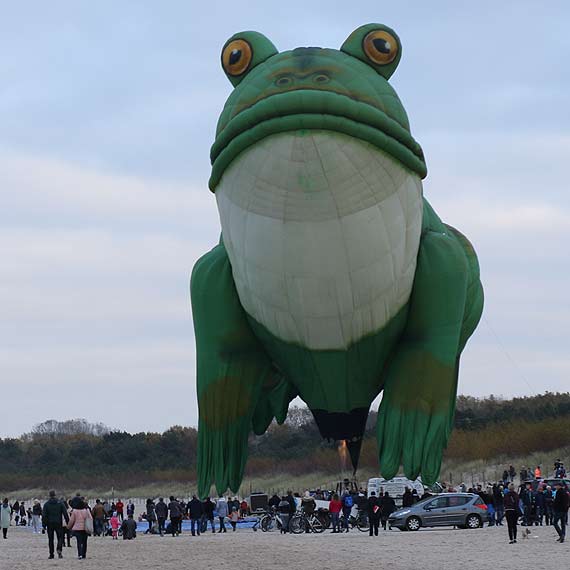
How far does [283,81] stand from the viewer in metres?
9.90

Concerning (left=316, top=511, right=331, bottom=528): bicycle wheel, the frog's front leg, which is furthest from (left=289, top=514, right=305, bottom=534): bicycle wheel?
the frog's front leg

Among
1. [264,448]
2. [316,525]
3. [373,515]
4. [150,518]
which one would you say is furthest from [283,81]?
[264,448]

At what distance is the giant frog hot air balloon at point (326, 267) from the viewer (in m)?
9.78

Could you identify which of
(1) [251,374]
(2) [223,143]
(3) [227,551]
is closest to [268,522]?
(3) [227,551]

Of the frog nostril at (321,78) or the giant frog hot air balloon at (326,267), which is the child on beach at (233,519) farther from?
the frog nostril at (321,78)

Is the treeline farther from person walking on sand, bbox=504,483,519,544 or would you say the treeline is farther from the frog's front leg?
the frog's front leg

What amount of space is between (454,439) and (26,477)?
3430cm

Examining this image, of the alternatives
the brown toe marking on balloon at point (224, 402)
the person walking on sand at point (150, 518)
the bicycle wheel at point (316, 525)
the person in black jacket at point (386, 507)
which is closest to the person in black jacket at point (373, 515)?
the person in black jacket at point (386, 507)

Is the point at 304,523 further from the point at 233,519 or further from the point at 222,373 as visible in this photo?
the point at 222,373

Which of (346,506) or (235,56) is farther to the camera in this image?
(346,506)

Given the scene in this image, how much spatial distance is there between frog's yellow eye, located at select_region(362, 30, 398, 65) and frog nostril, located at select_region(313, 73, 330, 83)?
0.83 m

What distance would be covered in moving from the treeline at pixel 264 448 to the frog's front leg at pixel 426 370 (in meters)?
29.5

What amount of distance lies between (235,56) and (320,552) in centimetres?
1168

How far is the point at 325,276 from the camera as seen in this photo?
33.2 ft
